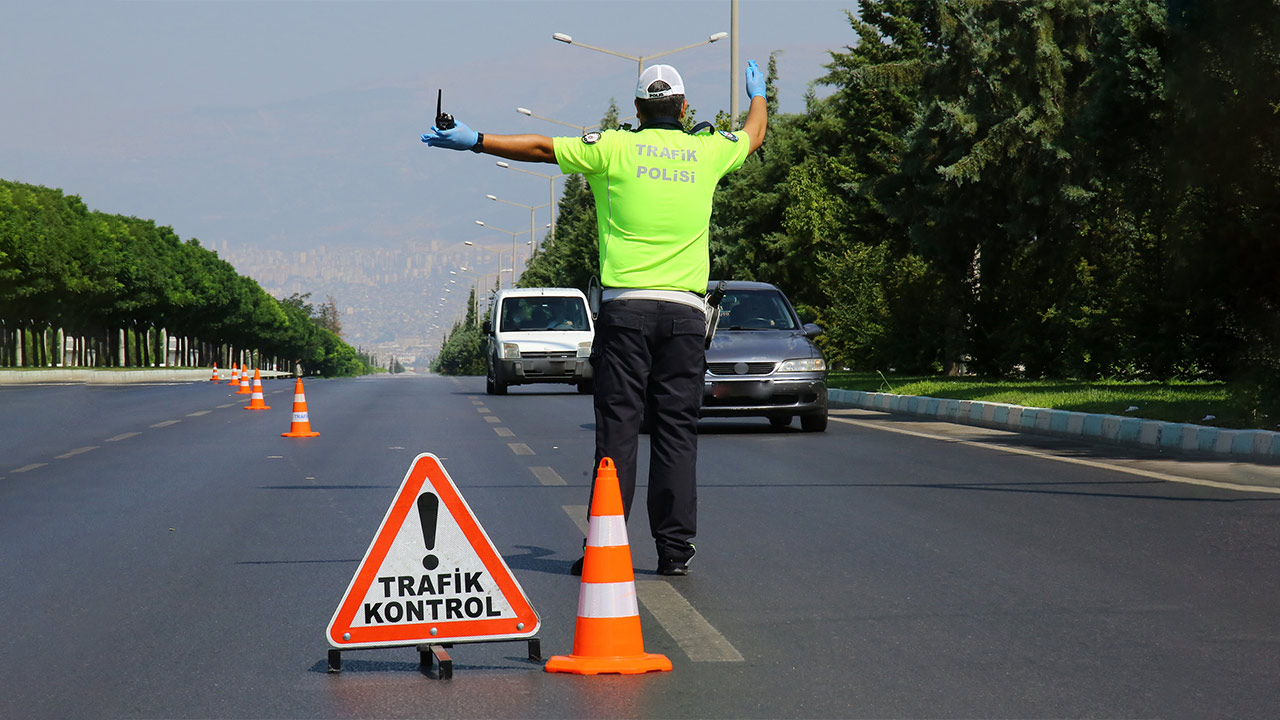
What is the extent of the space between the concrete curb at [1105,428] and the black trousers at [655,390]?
27.4 feet

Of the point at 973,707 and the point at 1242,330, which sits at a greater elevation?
the point at 1242,330

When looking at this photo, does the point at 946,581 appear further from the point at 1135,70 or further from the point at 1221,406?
the point at 1135,70

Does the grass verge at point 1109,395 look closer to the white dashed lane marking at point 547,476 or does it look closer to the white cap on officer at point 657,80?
the white dashed lane marking at point 547,476

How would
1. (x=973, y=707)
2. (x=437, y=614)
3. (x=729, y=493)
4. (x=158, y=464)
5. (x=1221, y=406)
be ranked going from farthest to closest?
(x=1221, y=406), (x=158, y=464), (x=729, y=493), (x=437, y=614), (x=973, y=707)

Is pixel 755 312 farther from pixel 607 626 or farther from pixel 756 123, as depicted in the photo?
pixel 607 626

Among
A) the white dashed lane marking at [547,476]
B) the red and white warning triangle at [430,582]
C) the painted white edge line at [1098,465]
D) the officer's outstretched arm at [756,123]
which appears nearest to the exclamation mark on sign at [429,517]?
the red and white warning triangle at [430,582]

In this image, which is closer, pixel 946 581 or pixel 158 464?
pixel 946 581

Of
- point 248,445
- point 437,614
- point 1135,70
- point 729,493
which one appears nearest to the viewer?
point 437,614

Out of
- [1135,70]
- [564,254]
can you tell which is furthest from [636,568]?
[564,254]

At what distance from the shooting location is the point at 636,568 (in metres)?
7.41

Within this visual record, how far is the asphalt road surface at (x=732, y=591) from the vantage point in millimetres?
4891

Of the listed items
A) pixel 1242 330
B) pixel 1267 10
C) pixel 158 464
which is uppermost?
pixel 1267 10

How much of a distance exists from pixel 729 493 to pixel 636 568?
11.2ft

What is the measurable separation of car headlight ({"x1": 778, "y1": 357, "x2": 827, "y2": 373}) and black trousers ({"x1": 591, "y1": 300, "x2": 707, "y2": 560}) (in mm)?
10037
